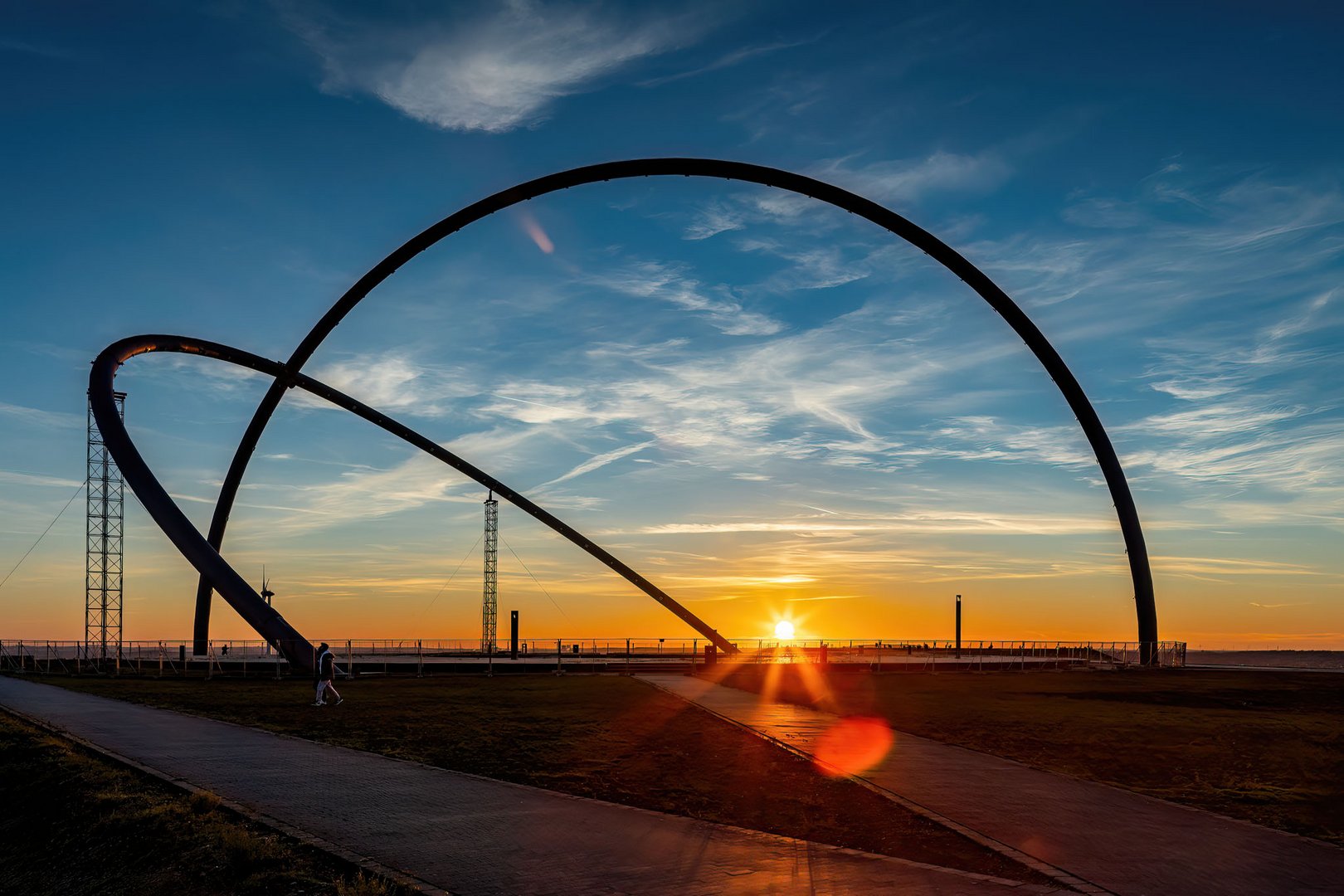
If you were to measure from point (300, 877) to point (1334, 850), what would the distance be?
10.6 meters

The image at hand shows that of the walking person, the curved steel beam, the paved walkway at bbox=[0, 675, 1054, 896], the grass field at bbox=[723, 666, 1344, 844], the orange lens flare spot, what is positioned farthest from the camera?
the curved steel beam

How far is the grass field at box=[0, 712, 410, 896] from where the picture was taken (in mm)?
9336

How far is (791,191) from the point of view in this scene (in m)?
47.1

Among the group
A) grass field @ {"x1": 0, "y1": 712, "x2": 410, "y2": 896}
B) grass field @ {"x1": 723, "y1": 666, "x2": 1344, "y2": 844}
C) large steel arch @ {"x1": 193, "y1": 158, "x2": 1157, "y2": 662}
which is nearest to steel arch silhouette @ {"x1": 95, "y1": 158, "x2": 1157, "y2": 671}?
large steel arch @ {"x1": 193, "y1": 158, "x2": 1157, "y2": 662}

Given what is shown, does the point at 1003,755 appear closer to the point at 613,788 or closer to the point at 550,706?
the point at 613,788

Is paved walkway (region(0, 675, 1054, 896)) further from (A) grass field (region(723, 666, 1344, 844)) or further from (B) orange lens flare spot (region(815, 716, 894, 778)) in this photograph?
(A) grass field (region(723, 666, 1344, 844))

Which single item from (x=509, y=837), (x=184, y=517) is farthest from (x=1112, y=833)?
(x=184, y=517)

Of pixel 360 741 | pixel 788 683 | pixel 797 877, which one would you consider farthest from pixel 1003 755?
pixel 788 683

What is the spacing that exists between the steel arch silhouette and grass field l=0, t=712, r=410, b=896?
93.6 ft

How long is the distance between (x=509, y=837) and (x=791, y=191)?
40.9 m

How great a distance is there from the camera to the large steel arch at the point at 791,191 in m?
46.4

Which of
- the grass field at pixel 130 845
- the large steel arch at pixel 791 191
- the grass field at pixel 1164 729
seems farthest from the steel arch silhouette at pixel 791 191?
the grass field at pixel 130 845

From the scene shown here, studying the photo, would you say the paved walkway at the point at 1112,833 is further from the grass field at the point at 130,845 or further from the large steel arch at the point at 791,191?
the large steel arch at the point at 791,191

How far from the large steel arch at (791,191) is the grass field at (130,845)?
33145 millimetres
